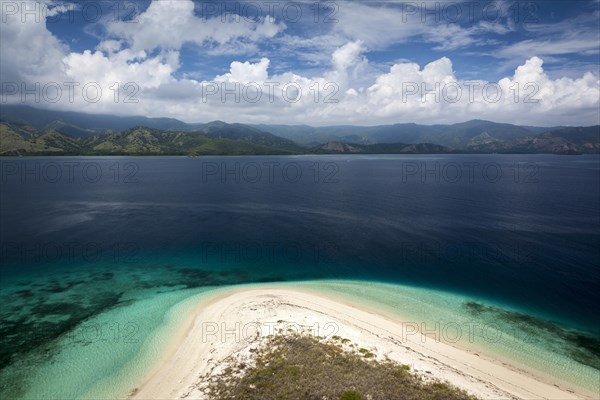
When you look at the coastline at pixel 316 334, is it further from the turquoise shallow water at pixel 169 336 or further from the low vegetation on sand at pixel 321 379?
the turquoise shallow water at pixel 169 336

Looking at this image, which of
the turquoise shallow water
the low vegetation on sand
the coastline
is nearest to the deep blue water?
the turquoise shallow water

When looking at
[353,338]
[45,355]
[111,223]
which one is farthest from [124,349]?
[111,223]

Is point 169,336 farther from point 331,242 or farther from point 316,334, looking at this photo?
point 331,242

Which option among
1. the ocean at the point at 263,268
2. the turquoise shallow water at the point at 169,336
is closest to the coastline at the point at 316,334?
the turquoise shallow water at the point at 169,336

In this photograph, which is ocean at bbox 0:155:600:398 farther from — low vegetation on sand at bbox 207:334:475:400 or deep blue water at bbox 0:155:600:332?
low vegetation on sand at bbox 207:334:475:400

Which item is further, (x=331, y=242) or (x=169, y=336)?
(x=331, y=242)

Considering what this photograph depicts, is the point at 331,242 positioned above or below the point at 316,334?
above

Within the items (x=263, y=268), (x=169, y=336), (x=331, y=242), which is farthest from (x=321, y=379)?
(x=331, y=242)

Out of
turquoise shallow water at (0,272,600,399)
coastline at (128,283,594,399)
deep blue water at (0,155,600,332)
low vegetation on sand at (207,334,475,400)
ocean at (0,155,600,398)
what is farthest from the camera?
deep blue water at (0,155,600,332)
